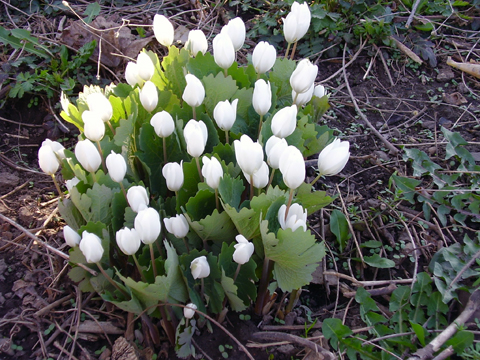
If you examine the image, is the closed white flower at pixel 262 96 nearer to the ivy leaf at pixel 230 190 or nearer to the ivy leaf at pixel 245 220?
the ivy leaf at pixel 230 190

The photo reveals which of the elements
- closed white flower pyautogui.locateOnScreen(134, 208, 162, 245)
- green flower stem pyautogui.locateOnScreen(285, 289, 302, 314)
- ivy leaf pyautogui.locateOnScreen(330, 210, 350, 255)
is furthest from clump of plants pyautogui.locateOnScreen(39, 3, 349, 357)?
ivy leaf pyautogui.locateOnScreen(330, 210, 350, 255)

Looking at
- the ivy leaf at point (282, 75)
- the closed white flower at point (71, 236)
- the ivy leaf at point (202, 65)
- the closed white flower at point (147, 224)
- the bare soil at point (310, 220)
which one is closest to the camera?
the closed white flower at point (147, 224)

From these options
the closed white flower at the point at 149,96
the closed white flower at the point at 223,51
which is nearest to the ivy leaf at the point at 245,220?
the closed white flower at the point at 149,96

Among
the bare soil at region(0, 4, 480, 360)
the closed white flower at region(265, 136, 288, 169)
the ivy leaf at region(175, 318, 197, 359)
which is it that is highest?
the closed white flower at region(265, 136, 288, 169)

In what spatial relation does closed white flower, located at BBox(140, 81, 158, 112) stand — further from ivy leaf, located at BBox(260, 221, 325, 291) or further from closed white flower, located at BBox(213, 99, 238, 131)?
ivy leaf, located at BBox(260, 221, 325, 291)

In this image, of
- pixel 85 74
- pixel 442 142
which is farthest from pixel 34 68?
pixel 442 142
